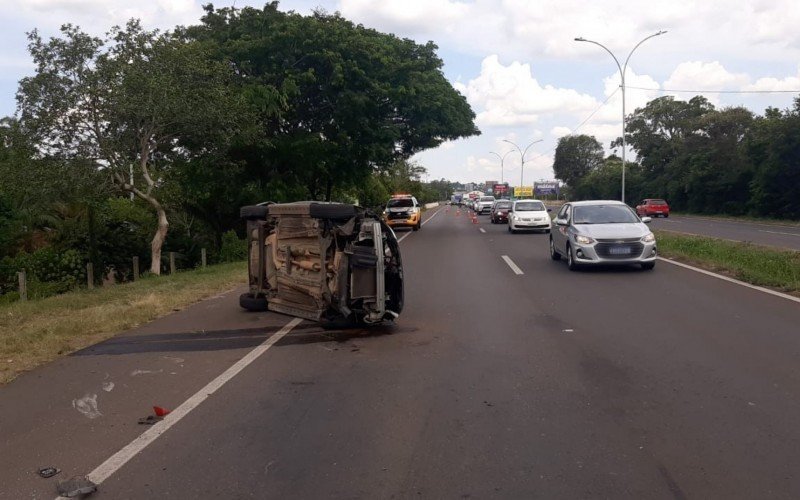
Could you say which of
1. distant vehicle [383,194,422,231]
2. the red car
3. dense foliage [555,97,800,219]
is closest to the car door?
distant vehicle [383,194,422,231]

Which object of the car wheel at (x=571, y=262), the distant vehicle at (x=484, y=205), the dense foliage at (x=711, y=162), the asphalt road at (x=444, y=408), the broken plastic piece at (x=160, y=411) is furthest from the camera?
the distant vehicle at (x=484, y=205)

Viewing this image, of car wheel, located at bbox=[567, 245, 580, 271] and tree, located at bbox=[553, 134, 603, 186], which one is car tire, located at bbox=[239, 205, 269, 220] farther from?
tree, located at bbox=[553, 134, 603, 186]

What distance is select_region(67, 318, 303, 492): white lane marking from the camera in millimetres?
4715

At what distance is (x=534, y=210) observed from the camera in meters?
31.9

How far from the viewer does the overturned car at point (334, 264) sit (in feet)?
29.0

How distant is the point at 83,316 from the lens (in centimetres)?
1070

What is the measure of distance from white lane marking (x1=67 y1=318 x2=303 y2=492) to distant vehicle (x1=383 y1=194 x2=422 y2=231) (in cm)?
2775

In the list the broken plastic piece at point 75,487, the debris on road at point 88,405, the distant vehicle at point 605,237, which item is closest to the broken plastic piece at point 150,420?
the debris on road at point 88,405

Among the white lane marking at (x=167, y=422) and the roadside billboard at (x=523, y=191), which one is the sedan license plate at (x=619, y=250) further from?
the roadside billboard at (x=523, y=191)

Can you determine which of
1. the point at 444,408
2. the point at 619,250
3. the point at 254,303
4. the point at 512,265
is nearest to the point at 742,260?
the point at 619,250

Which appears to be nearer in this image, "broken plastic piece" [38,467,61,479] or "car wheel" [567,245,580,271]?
"broken plastic piece" [38,467,61,479]

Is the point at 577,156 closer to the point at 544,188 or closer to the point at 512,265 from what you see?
the point at 544,188

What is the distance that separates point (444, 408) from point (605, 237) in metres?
9.95

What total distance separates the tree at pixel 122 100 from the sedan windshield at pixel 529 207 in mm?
15850
